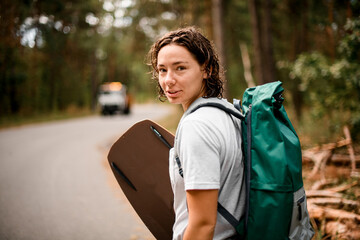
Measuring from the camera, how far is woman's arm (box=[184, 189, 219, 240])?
1.04 metres

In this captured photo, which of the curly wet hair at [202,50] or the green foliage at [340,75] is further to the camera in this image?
the green foliage at [340,75]

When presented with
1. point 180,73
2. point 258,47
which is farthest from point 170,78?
point 258,47

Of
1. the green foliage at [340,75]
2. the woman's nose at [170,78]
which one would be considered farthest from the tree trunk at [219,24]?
the woman's nose at [170,78]

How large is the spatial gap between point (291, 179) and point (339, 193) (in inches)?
108

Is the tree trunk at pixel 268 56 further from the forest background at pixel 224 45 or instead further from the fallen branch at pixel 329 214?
the fallen branch at pixel 329 214

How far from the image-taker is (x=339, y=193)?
10.9ft

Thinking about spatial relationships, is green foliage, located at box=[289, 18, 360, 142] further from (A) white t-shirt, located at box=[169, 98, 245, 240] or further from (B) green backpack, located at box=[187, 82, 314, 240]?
(A) white t-shirt, located at box=[169, 98, 245, 240]

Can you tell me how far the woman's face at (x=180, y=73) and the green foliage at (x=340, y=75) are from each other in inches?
140

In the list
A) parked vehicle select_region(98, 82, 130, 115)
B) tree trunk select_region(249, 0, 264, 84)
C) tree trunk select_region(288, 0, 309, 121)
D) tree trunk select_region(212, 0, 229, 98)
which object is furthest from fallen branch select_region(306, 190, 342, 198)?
parked vehicle select_region(98, 82, 130, 115)

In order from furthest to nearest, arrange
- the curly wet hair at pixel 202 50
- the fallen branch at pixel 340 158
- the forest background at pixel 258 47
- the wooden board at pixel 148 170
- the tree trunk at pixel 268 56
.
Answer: the tree trunk at pixel 268 56, the fallen branch at pixel 340 158, the forest background at pixel 258 47, the wooden board at pixel 148 170, the curly wet hair at pixel 202 50

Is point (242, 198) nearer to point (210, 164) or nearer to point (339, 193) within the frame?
point (210, 164)

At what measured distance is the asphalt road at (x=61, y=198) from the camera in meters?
3.51

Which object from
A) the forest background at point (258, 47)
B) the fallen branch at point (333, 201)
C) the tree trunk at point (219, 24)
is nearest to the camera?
the fallen branch at point (333, 201)

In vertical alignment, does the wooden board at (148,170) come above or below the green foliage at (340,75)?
below
